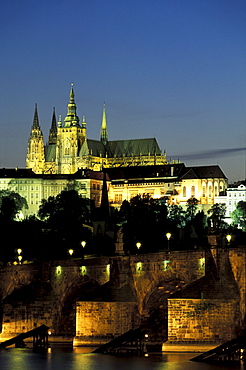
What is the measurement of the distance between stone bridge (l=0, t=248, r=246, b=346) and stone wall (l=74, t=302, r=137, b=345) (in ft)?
0.21

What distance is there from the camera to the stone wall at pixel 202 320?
60.7m

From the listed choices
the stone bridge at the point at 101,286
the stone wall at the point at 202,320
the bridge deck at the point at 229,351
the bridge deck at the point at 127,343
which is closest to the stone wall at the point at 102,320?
the stone bridge at the point at 101,286

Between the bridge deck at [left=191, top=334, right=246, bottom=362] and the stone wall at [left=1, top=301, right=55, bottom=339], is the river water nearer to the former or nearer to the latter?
the bridge deck at [left=191, top=334, right=246, bottom=362]

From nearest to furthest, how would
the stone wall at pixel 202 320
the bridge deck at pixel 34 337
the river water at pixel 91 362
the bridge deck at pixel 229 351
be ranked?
1. the river water at pixel 91 362
2. the bridge deck at pixel 229 351
3. the stone wall at pixel 202 320
4. the bridge deck at pixel 34 337

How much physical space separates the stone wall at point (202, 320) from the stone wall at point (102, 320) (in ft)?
20.2

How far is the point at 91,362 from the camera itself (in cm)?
6134

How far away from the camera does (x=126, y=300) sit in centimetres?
6925

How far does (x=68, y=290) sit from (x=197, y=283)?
15652 mm

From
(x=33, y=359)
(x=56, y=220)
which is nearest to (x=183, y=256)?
(x=33, y=359)

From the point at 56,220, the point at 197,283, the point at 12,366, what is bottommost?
the point at 12,366

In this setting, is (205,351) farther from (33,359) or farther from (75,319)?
(75,319)

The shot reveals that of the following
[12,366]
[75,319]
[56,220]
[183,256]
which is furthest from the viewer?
[56,220]

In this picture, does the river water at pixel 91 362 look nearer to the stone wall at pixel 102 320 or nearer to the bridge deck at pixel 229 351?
the bridge deck at pixel 229 351

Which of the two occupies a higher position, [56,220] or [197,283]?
[56,220]
